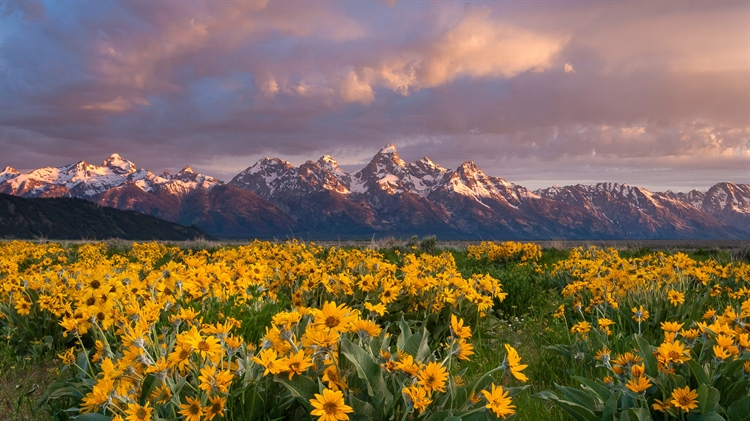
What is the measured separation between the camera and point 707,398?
9.71ft

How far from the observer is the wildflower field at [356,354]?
8.95ft

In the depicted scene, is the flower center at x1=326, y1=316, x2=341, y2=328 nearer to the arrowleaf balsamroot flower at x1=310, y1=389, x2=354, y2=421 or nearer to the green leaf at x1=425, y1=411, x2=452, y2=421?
the arrowleaf balsamroot flower at x1=310, y1=389, x2=354, y2=421

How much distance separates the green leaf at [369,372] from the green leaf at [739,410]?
7.15 feet

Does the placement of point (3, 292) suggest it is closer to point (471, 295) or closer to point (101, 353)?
point (101, 353)

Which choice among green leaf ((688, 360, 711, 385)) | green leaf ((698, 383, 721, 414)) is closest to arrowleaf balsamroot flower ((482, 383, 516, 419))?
green leaf ((698, 383, 721, 414))

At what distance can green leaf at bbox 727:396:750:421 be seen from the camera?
3.05 meters

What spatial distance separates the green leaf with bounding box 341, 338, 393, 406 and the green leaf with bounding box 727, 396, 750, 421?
2.18 metres

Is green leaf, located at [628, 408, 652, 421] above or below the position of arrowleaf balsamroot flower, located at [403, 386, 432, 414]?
below

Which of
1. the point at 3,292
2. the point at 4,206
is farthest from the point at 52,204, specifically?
the point at 3,292

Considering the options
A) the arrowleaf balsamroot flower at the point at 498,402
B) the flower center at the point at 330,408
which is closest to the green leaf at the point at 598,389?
the arrowleaf balsamroot flower at the point at 498,402

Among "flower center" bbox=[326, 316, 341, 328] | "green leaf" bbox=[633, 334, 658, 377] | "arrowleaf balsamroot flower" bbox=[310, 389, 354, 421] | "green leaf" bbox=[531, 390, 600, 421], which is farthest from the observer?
"green leaf" bbox=[633, 334, 658, 377]

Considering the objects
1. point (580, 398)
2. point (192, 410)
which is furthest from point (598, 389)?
point (192, 410)

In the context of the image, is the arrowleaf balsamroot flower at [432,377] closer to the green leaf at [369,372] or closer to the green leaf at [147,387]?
the green leaf at [369,372]

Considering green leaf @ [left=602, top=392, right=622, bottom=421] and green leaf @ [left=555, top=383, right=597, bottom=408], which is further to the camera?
green leaf @ [left=555, top=383, right=597, bottom=408]
